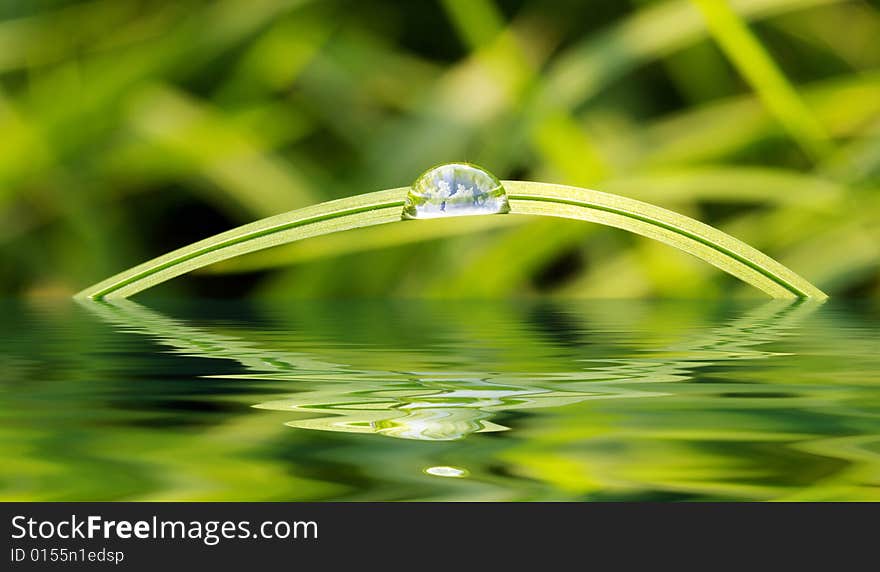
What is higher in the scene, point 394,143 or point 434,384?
point 394,143

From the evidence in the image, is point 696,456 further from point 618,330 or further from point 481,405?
point 618,330

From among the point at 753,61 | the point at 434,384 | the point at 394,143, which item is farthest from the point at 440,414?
the point at 753,61

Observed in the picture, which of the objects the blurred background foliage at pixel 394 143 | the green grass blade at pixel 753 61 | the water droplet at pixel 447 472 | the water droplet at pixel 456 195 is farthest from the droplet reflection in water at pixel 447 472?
the green grass blade at pixel 753 61

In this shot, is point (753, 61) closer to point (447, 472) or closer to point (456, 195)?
point (456, 195)

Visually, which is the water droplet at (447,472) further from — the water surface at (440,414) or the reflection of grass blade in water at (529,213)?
the reflection of grass blade in water at (529,213)

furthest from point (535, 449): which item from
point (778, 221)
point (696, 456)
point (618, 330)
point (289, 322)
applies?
point (778, 221)

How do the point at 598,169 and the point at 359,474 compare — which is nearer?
the point at 359,474
